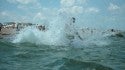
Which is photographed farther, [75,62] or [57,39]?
[57,39]

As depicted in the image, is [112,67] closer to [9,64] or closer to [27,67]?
[27,67]

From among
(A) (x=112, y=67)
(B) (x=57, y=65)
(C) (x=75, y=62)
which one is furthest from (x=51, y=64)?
(A) (x=112, y=67)

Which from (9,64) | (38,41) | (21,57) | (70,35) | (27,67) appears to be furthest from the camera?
(70,35)

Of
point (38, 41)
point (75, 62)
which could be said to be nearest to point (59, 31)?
Result: point (38, 41)

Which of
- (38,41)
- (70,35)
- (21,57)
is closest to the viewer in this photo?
(21,57)

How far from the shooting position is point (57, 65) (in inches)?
426

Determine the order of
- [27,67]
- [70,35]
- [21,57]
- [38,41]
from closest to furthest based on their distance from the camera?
[27,67], [21,57], [38,41], [70,35]

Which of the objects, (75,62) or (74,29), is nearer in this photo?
(75,62)

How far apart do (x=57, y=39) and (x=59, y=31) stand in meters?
1.00

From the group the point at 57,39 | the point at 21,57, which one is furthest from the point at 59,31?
the point at 21,57

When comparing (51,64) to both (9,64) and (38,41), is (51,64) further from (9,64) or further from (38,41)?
(38,41)

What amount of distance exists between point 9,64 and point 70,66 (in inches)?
110

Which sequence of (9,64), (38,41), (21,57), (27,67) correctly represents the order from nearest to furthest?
(27,67) → (9,64) → (21,57) → (38,41)

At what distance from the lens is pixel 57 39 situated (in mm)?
23672
